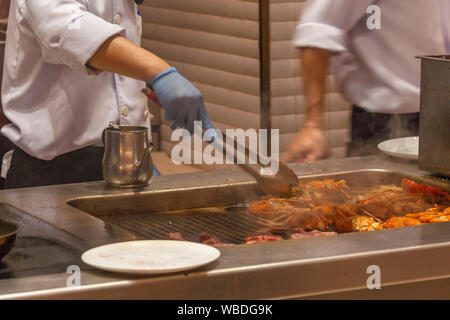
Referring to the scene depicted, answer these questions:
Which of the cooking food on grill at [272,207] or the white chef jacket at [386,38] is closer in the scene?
the cooking food on grill at [272,207]

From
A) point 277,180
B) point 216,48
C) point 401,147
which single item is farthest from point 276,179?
point 216,48

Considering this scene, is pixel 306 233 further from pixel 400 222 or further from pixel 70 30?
pixel 70 30

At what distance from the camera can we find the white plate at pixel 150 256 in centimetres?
150

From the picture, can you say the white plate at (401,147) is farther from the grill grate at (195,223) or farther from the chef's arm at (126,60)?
the chef's arm at (126,60)

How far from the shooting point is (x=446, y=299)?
1683mm

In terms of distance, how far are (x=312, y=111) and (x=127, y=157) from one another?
91 cm

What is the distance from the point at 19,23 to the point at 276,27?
237 centimetres

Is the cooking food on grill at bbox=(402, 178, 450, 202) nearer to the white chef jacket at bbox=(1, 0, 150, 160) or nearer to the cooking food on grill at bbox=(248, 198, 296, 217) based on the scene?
the cooking food on grill at bbox=(248, 198, 296, 217)

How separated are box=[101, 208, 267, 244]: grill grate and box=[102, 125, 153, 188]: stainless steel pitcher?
A: 0.11 meters

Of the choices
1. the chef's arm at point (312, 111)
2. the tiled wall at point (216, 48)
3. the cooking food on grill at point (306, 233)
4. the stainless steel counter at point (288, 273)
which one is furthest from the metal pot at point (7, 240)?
the tiled wall at point (216, 48)

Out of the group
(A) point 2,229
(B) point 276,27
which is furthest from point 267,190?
(B) point 276,27

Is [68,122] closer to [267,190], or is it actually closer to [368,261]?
[267,190]

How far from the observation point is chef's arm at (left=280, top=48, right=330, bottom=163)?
274 cm

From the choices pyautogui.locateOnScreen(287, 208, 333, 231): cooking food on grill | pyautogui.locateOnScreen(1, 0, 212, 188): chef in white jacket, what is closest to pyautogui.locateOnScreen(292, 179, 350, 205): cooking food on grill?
pyautogui.locateOnScreen(287, 208, 333, 231): cooking food on grill
